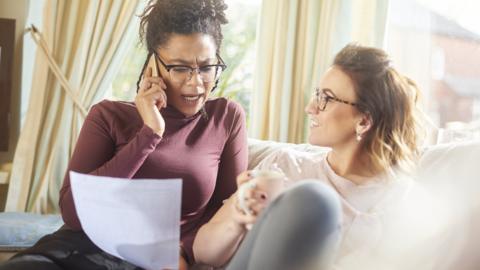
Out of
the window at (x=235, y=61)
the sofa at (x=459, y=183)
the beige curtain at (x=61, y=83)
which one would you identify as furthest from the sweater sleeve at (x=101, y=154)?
the window at (x=235, y=61)

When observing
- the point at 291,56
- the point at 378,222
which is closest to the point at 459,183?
the point at 378,222

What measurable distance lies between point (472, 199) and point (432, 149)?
20 centimetres

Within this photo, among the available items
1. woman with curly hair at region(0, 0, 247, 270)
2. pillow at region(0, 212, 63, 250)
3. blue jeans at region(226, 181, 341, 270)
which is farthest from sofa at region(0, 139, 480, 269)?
pillow at region(0, 212, 63, 250)

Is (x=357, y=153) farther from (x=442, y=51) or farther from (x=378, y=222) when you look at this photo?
(x=442, y=51)

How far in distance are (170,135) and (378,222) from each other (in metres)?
0.54

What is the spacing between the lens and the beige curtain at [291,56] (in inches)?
91.8

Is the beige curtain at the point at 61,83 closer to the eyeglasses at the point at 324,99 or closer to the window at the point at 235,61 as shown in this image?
the window at the point at 235,61

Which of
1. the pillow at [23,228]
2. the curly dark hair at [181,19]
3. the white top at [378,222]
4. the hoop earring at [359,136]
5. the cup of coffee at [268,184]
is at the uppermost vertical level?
the curly dark hair at [181,19]

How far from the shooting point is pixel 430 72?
2.09 m

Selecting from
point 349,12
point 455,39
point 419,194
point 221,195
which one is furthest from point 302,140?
point 419,194

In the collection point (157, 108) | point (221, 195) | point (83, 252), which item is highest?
point (157, 108)

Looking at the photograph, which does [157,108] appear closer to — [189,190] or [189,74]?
[189,74]

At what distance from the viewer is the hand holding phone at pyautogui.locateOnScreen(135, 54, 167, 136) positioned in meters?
1.23

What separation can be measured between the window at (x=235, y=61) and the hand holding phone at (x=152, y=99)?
1.33 m
